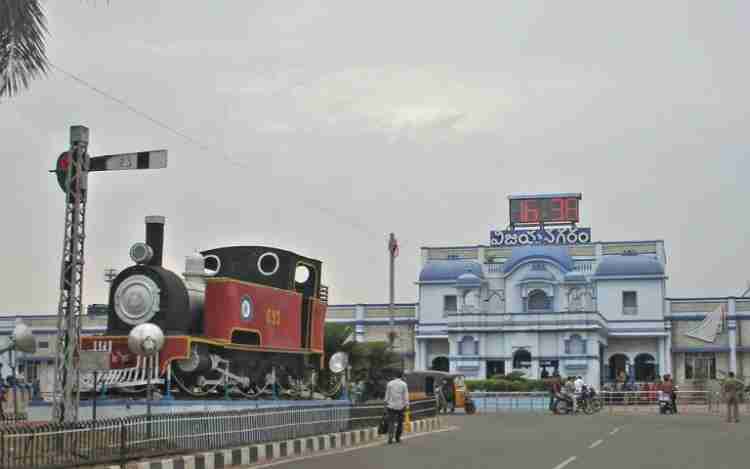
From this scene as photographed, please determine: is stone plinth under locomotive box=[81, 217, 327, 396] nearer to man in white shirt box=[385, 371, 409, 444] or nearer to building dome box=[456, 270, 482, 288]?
man in white shirt box=[385, 371, 409, 444]

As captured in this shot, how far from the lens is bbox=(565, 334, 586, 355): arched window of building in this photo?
2393 inches

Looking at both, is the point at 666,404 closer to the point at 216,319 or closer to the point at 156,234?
the point at 216,319

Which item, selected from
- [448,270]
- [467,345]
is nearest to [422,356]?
[467,345]

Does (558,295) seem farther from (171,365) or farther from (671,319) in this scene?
Answer: (171,365)

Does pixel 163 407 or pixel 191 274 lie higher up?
pixel 191 274

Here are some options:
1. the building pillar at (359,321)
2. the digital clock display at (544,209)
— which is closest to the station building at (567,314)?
the digital clock display at (544,209)

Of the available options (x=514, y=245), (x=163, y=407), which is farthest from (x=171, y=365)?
(x=514, y=245)

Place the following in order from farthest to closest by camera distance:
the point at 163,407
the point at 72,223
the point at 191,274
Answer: the point at 191,274 < the point at 163,407 < the point at 72,223

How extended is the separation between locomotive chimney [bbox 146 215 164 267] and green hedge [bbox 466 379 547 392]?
29436 millimetres

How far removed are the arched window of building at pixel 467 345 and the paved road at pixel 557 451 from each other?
3668 centimetres

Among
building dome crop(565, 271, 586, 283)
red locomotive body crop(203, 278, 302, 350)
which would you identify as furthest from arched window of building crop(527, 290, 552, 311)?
red locomotive body crop(203, 278, 302, 350)

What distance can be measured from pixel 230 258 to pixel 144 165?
34.6ft

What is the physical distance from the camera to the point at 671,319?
6631 cm

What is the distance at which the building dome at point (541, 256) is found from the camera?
65.6 m
